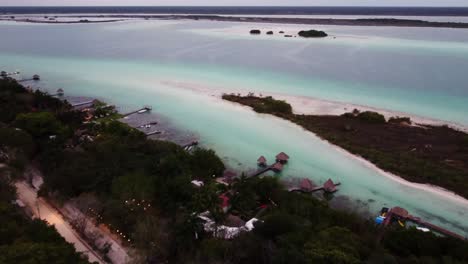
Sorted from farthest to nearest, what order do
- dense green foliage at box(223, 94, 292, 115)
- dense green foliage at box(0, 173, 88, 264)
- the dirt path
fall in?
dense green foliage at box(223, 94, 292, 115)
the dirt path
dense green foliage at box(0, 173, 88, 264)

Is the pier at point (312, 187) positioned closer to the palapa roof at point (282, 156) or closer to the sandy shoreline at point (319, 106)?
the palapa roof at point (282, 156)

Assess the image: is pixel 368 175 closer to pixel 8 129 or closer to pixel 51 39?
pixel 8 129

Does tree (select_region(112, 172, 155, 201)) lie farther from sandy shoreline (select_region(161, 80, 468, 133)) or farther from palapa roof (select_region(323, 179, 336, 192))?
sandy shoreline (select_region(161, 80, 468, 133))

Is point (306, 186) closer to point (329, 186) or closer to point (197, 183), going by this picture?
point (329, 186)

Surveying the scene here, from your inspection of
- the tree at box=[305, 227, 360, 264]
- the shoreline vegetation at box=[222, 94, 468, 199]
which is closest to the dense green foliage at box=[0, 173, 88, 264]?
the tree at box=[305, 227, 360, 264]

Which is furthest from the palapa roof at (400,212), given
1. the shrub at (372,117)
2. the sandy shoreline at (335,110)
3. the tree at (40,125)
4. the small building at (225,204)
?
the tree at (40,125)

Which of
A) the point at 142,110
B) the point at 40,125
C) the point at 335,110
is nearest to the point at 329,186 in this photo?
the point at 335,110
